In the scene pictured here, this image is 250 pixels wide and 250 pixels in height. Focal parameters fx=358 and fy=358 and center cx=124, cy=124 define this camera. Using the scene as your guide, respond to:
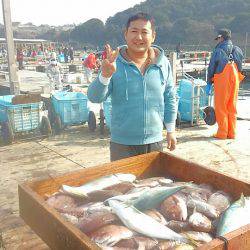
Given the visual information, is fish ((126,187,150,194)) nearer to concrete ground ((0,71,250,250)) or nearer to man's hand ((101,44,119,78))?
man's hand ((101,44,119,78))

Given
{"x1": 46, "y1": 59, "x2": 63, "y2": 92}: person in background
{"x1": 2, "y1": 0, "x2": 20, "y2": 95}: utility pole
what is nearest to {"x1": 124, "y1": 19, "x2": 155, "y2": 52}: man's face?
{"x1": 2, "y1": 0, "x2": 20, "y2": 95}: utility pole

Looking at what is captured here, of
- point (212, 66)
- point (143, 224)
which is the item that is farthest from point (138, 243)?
point (212, 66)

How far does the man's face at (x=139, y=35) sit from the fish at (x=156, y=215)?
1.68m

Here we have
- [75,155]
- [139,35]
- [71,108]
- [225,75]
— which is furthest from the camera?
[71,108]

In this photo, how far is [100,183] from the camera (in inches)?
109

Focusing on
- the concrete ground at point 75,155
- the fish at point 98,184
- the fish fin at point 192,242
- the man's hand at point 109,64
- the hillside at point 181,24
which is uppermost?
the hillside at point 181,24

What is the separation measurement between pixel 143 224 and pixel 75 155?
5514mm

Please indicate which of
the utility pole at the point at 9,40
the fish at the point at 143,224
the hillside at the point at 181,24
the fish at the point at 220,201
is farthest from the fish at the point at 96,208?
the hillside at the point at 181,24

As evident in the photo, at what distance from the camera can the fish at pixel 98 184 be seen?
2607mm

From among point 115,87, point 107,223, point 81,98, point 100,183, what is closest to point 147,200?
point 107,223

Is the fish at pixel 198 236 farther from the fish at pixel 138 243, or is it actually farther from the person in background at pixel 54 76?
the person in background at pixel 54 76

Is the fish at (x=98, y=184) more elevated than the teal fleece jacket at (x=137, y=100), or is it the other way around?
the teal fleece jacket at (x=137, y=100)

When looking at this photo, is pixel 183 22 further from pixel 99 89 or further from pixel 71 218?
pixel 71 218

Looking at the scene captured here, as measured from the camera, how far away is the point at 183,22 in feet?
291
